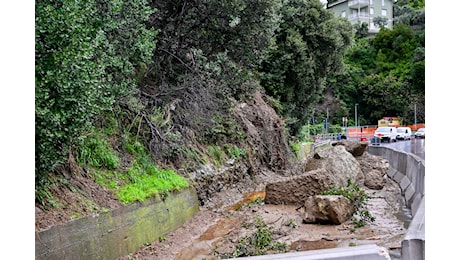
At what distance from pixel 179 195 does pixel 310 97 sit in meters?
6.54

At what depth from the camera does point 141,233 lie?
534 cm

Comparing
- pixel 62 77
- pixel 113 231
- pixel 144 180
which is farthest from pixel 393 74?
pixel 62 77

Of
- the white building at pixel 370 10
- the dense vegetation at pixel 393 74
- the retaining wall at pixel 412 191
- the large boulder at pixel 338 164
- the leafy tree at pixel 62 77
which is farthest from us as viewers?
the large boulder at pixel 338 164

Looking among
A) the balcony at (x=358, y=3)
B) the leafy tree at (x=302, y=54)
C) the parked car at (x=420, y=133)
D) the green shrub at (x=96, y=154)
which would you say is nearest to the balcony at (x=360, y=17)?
the balcony at (x=358, y=3)

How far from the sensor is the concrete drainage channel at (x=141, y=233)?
2.79 m

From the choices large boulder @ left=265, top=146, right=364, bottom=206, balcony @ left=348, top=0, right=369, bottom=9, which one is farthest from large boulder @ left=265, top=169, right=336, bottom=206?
balcony @ left=348, top=0, right=369, bottom=9

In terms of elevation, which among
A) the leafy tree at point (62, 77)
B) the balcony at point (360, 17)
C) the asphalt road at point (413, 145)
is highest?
the balcony at point (360, 17)

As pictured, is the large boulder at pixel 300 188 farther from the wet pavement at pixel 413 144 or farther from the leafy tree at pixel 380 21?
the leafy tree at pixel 380 21

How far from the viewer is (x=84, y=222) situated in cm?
435

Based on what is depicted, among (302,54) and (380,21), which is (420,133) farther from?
(302,54)

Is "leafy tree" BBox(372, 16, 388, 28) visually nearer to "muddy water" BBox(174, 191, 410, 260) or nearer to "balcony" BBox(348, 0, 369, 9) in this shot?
"balcony" BBox(348, 0, 369, 9)
